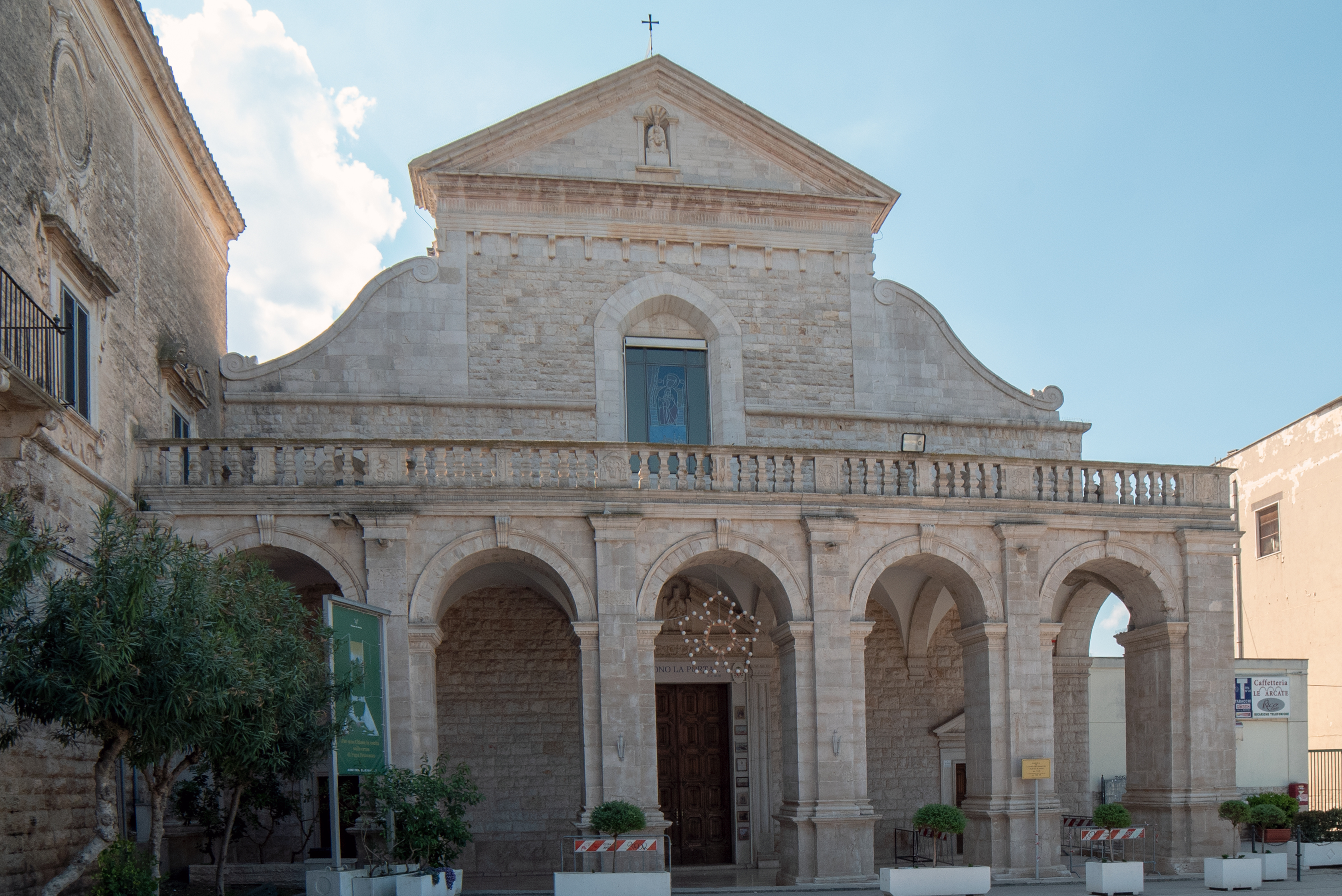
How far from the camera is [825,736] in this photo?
1744 cm

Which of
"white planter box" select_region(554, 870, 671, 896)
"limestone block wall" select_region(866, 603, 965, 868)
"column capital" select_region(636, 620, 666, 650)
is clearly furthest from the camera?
"limestone block wall" select_region(866, 603, 965, 868)

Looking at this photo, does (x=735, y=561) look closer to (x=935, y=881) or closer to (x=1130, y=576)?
(x=935, y=881)

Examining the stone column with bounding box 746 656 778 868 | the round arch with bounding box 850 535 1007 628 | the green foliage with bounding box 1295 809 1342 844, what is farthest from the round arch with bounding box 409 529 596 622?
the green foliage with bounding box 1295 809 1342 844

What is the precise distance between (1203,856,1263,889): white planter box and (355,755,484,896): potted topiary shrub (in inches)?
391

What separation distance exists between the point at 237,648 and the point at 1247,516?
2938 centimetres

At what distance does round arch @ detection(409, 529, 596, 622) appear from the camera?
1686 cm

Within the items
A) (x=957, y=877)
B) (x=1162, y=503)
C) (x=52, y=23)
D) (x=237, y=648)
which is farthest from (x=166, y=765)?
(x=1162, y=503)

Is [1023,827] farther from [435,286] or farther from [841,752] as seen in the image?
[435,286]

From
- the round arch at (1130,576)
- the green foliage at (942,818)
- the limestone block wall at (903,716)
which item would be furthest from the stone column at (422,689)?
the round arch at (1130,576)

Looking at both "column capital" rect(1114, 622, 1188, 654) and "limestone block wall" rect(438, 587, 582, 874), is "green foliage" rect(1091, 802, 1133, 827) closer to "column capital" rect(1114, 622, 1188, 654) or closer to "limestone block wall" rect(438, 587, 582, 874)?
"column capital" rect(1114, 622, 1188, 654)

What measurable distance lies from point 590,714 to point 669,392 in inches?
255

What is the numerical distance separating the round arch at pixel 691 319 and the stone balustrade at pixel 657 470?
2776mm

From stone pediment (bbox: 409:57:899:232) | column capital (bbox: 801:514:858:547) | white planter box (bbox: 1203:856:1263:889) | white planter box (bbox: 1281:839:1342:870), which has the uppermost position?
stone pediment (bbox: 409:57:899:232)

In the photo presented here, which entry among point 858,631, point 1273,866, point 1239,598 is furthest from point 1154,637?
point 1239,598
